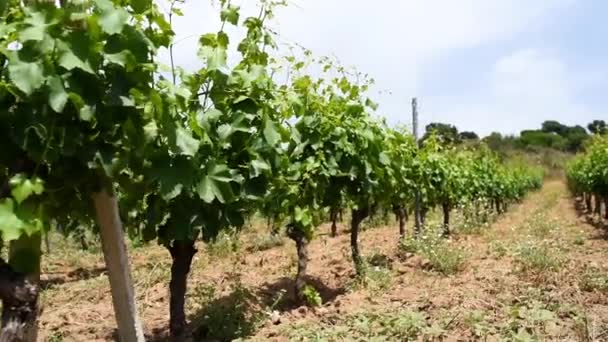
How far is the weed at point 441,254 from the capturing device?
28.0ft

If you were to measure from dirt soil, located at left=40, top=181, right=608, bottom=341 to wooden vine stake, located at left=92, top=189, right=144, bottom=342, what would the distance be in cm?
274

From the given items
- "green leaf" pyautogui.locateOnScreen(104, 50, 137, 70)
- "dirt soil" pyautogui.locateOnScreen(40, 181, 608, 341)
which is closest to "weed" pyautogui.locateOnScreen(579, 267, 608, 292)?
"dirt soil" pyautogui.locateOnScreen(40, 181, 608, 341)

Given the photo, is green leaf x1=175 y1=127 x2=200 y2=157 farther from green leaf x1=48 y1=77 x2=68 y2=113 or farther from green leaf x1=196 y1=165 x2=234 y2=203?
green leaf x1=48 y1=77 x2=68 y2=113

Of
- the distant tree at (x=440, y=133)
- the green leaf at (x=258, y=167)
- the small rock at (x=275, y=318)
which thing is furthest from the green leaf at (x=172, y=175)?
the distant tree at (x=440, y=133)

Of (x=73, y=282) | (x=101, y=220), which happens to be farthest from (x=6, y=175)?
(x=73, y=282)

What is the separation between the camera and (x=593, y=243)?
12.0 meters

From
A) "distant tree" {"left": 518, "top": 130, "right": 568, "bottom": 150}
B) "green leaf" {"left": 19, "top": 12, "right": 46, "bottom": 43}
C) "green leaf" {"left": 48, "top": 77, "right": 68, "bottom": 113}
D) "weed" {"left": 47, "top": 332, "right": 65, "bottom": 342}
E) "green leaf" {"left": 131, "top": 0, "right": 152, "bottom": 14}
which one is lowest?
"weed" {"left": 47, "top": 332, "right": 65, "bottom": 342}

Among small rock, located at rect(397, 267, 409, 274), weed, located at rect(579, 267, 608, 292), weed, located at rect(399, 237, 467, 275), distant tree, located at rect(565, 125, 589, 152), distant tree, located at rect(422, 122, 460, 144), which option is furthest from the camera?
distant tree, located at rect(565, 125, 589, 152)

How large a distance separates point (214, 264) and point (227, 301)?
3656 mm

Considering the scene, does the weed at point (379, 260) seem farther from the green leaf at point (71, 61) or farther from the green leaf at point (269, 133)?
the green leaf at point (71, 61)

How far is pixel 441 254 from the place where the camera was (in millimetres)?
8742

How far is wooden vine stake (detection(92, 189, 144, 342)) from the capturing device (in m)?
2.92

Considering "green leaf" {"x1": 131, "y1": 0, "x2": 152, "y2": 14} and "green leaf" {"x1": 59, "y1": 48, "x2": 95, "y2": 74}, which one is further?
"green leaf" {"x1": 131, "y1": 0, "x2": 152, "y2": 14}

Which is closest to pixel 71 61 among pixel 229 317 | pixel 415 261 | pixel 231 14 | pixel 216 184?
pixel 216 184
